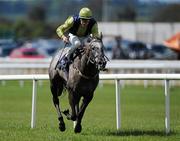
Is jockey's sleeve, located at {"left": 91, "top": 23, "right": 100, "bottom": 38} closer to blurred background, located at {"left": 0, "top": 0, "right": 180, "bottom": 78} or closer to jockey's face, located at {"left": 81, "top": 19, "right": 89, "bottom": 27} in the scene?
jockey's face, located at {"left": 81, "top": 19, "right": 89, "bottom": 27}

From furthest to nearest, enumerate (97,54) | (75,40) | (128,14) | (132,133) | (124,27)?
(124,27) → (128,14) → (75,40) → (132,133) → (97,54)

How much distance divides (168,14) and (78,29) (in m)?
42.1

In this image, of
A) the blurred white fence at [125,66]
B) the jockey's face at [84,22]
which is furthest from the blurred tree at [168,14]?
the jockey's face at [84,22]

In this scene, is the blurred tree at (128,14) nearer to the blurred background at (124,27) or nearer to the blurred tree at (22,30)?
the blurred background at (124,27)

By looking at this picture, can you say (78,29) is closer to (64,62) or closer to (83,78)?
(64,62)

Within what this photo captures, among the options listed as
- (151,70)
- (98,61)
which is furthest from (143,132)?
(151,70)

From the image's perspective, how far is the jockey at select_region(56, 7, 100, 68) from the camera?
46.0 ft

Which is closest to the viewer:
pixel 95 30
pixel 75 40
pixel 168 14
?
pixel 95 30

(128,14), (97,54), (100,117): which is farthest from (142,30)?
(97,54)

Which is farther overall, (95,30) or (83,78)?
(95,30)

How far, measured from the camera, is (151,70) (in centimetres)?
2933

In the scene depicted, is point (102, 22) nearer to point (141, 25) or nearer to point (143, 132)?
point (141, 25)

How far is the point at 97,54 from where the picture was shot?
1323 centimetres

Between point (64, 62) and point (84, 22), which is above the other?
point (84, 22)
